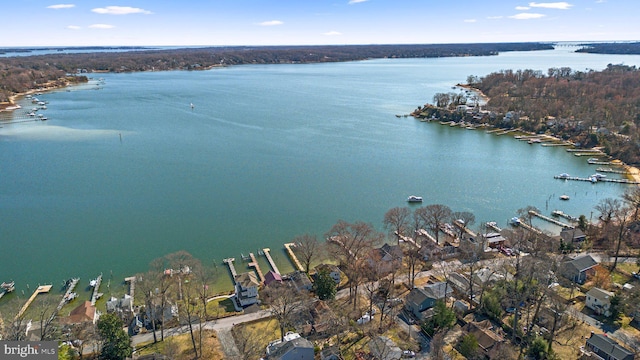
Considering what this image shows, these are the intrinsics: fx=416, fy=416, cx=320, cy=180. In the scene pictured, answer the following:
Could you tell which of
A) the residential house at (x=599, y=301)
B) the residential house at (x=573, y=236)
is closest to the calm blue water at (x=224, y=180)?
the residential house at (x=573, y=236)

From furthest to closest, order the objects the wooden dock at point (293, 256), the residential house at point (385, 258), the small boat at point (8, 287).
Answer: the wooden dock at point (293, 256) → the small boat at point (8, 287) → the residential house at point (385, 258)

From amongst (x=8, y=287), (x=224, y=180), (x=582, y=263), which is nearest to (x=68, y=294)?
(x=8, y=287)

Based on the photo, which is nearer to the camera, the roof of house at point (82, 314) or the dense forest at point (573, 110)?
the roof of house at point (82, 314)

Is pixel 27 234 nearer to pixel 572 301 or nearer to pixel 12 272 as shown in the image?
pixel 12 272

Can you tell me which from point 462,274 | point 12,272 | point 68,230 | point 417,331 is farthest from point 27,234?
point 462,274

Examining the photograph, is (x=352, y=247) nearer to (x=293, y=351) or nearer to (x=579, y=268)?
(x=293, y=351)

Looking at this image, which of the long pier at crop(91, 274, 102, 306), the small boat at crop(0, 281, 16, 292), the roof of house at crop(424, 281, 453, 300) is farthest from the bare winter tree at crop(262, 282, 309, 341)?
the small boat at crop(0, 281, 16, 292)

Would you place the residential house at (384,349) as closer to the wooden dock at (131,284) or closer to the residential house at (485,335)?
the residential house at (485,335)
